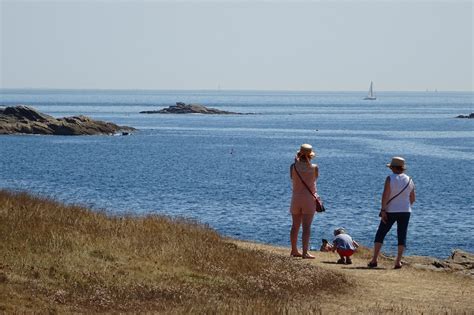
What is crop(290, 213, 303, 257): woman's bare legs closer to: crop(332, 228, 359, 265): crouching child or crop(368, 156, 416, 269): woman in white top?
crop(332, 228, 359, 265): crouching child

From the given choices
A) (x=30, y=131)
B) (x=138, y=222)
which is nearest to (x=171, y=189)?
(x=138, y=222)

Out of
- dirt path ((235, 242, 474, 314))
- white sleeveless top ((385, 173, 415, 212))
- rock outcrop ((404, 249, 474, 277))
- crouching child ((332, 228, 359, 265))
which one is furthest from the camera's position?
rock outcrop ((404, 249, 474, 277))

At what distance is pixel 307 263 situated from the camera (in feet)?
59.2

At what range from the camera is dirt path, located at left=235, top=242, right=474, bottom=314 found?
1411 cm

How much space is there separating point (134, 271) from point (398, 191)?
5991 mm

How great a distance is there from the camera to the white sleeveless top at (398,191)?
59.7 ft

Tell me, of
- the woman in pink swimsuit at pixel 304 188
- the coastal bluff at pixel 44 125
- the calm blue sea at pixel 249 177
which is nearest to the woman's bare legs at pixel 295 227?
the woman in pink swimsuit at pixel 304 188

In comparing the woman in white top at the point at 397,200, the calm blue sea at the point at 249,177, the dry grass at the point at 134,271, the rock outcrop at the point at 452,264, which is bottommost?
the calm blue sea at the point at 249,177

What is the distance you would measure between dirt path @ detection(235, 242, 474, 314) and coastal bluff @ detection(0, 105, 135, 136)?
107978 millimetres

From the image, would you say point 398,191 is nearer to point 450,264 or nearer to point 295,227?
point 295,227

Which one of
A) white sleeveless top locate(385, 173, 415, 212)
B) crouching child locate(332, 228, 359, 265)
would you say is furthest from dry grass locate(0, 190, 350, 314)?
white sleeveless top locate(385, 173, 415, 212)

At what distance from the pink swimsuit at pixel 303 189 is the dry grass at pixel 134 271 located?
3.63ft

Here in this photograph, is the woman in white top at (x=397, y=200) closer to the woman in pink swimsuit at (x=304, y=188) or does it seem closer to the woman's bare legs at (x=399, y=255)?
the woman's bare legs at (x=399, y=255)

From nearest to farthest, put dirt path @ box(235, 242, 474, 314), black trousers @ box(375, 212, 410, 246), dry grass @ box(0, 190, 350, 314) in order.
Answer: dry grass @ box(0, 190, 350, 314) < dirt path @ box(235, 242, 474, 314) < black trousers @ box(375, 212, 410, 246)
